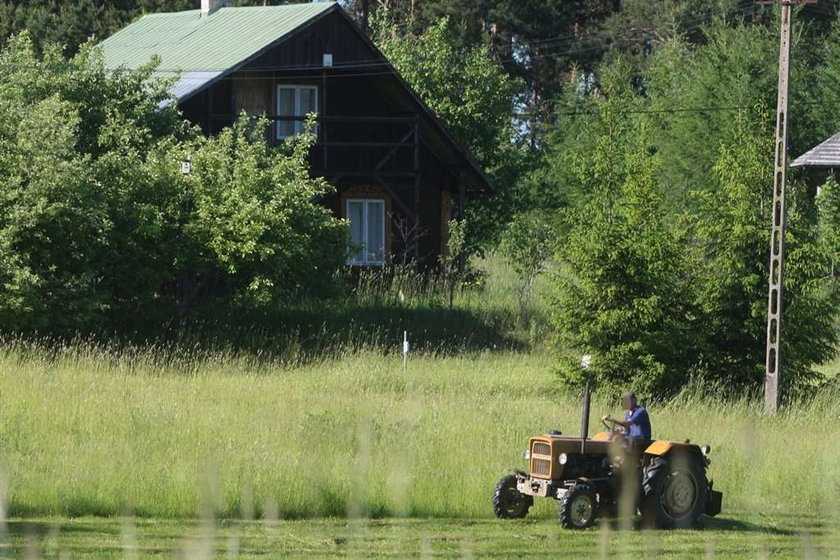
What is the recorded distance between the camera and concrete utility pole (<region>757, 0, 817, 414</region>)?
22.5 m

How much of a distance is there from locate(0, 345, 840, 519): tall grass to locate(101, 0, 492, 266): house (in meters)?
13.4

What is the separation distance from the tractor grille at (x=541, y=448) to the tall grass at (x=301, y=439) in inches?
29.7

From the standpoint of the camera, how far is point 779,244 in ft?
74.9

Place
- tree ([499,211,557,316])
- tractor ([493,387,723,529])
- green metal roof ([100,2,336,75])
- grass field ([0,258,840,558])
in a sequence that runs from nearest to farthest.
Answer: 1. grass field ([0,258,840,558])
2. tractor ([493,387,723,529])
3. tree ([499,211,557,316])
4. green metal roof ([100,2,336,75])

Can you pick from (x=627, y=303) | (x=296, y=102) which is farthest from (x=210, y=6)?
(x=627, y=303)

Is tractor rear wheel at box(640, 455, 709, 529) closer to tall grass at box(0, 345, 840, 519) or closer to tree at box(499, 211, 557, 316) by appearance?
tall grass at box(0, 345, 840, 519)

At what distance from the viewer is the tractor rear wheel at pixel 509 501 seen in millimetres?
14648

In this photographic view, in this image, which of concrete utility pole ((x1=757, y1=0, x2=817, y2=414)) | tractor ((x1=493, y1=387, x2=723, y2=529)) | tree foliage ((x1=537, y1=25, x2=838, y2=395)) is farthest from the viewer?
tree foliage ((x1=537, y1=25, x2=838, y2=395))

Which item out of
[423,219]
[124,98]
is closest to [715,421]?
[124,98]

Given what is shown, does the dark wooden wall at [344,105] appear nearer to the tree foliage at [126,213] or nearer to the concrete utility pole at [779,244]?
the tree foliage at [126,213]

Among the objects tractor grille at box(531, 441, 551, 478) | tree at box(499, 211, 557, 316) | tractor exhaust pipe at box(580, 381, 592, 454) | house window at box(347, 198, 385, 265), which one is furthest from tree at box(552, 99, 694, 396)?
house window at box(347, 198, 385, 265)

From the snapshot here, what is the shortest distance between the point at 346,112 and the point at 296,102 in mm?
1356

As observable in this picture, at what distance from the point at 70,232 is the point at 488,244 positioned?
20.0 meters

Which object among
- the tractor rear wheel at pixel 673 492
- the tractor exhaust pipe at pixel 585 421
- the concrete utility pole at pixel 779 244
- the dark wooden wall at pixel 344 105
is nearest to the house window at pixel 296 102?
the dark wooden wall at pixel 344 105
